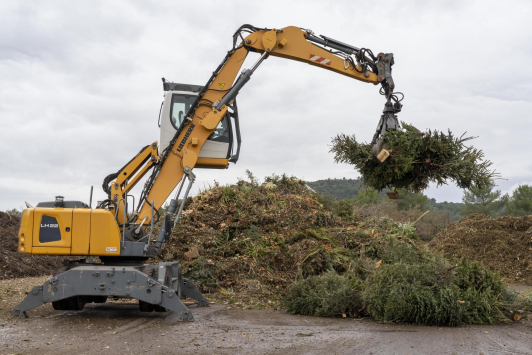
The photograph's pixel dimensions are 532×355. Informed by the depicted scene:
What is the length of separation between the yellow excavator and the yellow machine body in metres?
0.02

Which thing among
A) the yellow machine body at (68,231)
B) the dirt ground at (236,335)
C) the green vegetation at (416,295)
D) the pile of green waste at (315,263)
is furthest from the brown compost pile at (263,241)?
the yellow machine body at (68,231)

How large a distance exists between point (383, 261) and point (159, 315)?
467cm

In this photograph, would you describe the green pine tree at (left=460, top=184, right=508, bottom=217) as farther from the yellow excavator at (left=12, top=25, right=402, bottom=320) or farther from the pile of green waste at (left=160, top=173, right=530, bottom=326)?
the yellow excavator at (left=12, top=25, right=402, bottom=320)

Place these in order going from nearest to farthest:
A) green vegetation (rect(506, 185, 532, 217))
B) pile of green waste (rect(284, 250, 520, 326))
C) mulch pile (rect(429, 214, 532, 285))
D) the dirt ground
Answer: the dirt ground, pile of green waste (rect(284, 250, 520, 326)), mulch pile (rect(429, 214, 532, 285)), green vegetation (rect(506, 185, 532, 217))

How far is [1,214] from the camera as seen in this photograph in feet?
64.7

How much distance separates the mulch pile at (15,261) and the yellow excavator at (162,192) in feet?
25.1

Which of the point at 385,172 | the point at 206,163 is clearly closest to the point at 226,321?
the point at 206,163

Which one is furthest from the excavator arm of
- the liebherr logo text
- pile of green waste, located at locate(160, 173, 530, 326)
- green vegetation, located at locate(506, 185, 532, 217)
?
green vegetation, located at locate(506, 185, 532, 217)

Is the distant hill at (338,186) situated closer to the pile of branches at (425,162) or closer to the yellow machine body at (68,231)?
the pile of branches at (425,162)

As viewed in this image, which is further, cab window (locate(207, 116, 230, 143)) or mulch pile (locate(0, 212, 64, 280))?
mulch pile (locate(0, 212, 64, 280))

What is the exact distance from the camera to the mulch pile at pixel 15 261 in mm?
15805

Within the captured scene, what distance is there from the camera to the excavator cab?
9.62m

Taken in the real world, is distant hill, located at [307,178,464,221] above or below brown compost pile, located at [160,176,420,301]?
above

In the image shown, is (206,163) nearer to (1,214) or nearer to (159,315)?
(159,315)
